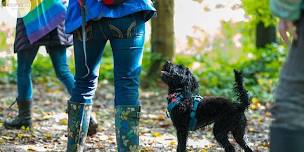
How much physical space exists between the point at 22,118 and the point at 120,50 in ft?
8.72

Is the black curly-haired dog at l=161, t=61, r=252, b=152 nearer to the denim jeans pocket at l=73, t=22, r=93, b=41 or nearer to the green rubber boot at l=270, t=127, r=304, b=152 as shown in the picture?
the denim jeans pocket at l=73, t=22, r=93, b=41

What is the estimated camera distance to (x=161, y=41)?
1043cm

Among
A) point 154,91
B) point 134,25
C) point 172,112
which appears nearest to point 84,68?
point 134,25

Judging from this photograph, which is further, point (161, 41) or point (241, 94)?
point (161, 41)

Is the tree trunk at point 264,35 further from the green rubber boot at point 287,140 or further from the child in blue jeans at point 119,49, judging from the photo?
the green rubber boot at point 287,140

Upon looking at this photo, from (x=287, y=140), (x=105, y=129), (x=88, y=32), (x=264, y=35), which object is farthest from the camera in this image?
(x=264, y=35)

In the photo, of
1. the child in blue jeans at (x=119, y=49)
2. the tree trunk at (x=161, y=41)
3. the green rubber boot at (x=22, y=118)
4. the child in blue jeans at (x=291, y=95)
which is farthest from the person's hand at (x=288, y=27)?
the tree trunk at (x=161, y=41)

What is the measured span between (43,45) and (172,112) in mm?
1990

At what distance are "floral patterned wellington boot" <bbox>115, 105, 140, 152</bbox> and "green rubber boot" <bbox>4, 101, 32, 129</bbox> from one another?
2358 mm

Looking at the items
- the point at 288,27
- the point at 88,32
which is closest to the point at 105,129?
the point at 88,32

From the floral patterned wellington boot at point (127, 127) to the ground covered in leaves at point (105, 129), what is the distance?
4.91ft

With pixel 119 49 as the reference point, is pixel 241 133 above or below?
below

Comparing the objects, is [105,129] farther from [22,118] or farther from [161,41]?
[161,41]

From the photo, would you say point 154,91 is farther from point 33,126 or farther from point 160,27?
point 33,126
